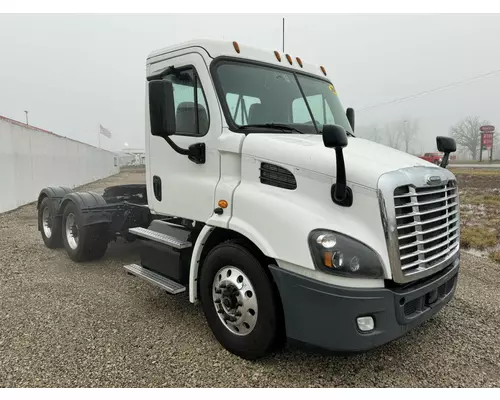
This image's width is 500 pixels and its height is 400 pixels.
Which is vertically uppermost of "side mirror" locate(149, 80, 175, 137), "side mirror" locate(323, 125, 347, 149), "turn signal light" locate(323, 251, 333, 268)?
"side mirror" locate(149, 80, 175, 137)

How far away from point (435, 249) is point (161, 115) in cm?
A: 250

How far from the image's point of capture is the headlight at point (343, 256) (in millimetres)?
2658

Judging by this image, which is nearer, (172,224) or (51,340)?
(51,340)

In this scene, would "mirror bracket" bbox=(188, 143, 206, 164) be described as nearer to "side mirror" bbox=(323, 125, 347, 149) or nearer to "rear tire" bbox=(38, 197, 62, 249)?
"side mirror" bbox=(323, 125, 347, 149)

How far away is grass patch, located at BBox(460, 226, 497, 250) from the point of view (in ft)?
24.8

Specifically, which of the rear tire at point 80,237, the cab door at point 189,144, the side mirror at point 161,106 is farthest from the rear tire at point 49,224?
the side mirror at point 161,106

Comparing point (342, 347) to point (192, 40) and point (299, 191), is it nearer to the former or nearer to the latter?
point (299, 191)

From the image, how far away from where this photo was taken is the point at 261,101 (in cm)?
372

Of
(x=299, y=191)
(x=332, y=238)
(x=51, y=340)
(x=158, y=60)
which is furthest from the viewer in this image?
(x=158, y=60)

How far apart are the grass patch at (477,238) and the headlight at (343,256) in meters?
5.89

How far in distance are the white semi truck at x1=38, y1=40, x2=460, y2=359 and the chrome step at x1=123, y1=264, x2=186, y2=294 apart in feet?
0.07

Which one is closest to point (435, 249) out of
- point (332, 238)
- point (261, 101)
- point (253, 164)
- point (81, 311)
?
point (332, 238)

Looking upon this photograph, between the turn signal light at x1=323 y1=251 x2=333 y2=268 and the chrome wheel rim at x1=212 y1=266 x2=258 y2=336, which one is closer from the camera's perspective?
the turn signal light at x1=323 y1=251 x2=333 y2=268

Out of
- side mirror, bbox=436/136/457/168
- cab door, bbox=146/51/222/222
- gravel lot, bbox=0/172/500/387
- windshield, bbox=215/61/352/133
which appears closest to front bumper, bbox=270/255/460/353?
gravel lot, bbox=0/172/500/387
